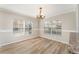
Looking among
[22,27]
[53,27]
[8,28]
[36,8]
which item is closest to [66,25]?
[53,27]

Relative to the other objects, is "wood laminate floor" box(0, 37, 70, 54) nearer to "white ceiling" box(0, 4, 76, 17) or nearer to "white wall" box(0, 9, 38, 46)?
"white wall" box(0, 9, 38, 46)

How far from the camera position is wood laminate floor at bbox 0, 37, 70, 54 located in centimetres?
257

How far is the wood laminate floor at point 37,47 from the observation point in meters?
2.57

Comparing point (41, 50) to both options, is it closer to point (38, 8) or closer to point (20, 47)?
point (20, 47)

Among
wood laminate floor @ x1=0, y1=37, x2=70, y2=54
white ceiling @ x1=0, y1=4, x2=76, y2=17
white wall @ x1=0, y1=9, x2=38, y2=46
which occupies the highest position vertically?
white ceiling @ x1=0, y1=4, x2=76, y2=17

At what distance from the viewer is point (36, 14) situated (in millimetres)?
2607

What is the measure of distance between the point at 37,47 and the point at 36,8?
2.81 feet

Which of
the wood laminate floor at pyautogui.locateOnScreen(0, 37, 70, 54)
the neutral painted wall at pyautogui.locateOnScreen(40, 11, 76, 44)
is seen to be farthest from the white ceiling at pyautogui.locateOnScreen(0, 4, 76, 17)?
the wood laminate floor at pyautogui.locateOnScreen(0, 37, 70, 54)

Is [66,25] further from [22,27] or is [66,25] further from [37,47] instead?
[22,27]

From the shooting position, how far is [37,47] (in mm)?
2596

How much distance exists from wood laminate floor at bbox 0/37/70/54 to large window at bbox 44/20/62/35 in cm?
20

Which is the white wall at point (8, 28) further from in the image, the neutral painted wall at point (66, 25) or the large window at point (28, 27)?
the neutral painted wall at point (66, 25)

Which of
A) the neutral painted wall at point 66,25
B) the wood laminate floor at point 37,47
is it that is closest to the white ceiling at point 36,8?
the neutral painted wall at point 66,25

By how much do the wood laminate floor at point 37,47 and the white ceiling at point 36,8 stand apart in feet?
1.93
